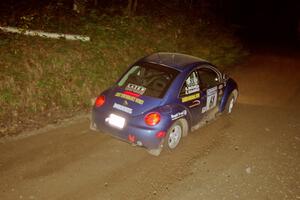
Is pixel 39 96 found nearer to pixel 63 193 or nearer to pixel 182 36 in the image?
pixel 63 193

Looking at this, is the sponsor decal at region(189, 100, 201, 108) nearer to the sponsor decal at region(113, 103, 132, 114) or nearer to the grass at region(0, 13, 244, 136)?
the sponsor decal at region(113, 103, 132, 114)

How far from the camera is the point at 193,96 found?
22.9 feet

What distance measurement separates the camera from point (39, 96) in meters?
8.23

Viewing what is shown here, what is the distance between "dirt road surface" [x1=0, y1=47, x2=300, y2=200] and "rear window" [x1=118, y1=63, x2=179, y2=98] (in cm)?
117

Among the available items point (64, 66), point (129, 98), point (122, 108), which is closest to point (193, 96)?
point (129, 98)

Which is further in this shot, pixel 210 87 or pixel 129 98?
pixel 210 87

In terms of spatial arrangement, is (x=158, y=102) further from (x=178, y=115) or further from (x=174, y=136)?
(x=174, y=136)

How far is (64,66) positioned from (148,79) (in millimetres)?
3411

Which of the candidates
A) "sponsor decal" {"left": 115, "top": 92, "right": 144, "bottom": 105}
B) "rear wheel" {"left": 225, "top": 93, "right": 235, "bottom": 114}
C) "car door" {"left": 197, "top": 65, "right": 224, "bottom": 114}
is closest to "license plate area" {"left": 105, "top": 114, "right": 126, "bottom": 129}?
"sponsor decal" {"left": 115, "top": 92, "right": 144, "bottom": 105}

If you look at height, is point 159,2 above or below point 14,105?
above

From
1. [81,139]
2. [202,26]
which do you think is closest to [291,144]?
[81,139]

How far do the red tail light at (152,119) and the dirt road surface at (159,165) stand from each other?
0.75 metres

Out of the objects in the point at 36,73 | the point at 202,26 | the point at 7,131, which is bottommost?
the point at 7,131

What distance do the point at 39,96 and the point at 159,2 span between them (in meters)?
14.3
